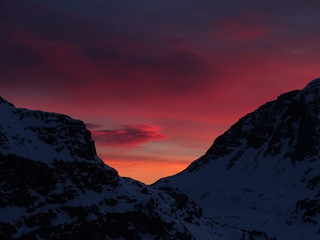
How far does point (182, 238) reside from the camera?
7210 inches

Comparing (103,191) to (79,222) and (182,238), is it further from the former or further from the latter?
(182,238)

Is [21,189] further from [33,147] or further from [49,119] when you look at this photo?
[49,119]

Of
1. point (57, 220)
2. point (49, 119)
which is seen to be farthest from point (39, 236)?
point (49, 119)

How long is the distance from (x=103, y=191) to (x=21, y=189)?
95.9ft

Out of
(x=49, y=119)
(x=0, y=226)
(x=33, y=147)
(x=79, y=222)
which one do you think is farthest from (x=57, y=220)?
(x=49, y=119)

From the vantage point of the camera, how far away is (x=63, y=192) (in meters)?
171

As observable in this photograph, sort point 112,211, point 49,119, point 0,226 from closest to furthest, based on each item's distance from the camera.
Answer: point 0,226 → point 112,211 → point 49,119

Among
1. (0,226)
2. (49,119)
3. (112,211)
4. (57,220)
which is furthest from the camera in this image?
(49,119)

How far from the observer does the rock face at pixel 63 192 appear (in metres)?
160

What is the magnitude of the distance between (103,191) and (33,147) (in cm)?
2819

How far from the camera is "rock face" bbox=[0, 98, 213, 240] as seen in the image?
524ft

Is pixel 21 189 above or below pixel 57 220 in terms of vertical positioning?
above

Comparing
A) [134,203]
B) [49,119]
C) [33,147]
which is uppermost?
[49,119]

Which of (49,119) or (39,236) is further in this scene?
(49,119)
